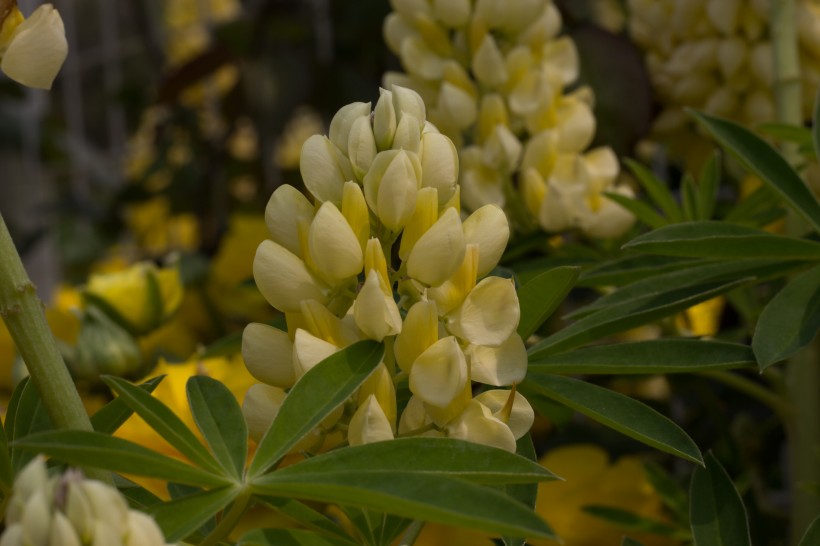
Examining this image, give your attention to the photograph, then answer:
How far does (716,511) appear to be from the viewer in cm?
30

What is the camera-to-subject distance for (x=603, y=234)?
1.65 ft

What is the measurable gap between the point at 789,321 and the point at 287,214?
0.51 ft

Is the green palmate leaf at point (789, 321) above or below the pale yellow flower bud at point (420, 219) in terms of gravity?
below

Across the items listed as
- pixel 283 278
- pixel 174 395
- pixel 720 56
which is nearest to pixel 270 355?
pixel 283 278

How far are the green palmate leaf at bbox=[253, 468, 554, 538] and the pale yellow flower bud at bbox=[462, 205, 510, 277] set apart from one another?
7 centimetres

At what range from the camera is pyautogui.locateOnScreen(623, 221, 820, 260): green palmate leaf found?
32 cm

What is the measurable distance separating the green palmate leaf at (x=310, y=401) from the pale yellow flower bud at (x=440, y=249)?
0.10 ft

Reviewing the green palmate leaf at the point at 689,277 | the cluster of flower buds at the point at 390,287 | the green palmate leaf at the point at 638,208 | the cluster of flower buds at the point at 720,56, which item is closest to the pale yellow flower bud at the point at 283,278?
the cluster of flower buds at the point at 390,287

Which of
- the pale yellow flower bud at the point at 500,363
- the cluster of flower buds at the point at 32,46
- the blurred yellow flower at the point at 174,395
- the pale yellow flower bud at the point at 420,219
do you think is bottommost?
the blurred yellow flower at the point at 174,395

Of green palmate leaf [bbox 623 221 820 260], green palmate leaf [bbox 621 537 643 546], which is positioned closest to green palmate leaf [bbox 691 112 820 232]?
green palmate leaf [bbox 623 221 820 260]

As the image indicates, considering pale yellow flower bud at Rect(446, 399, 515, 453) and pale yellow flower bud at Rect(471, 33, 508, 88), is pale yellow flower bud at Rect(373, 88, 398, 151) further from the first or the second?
pale yellow flower bud at Rect(471, 33, 508, 88)

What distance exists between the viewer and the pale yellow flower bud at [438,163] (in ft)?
0.89

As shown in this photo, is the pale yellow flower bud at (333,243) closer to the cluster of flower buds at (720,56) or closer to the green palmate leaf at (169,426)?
the green palmate leaf at (169,426)

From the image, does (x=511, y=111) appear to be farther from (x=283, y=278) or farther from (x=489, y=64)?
(x=283, y=278)
